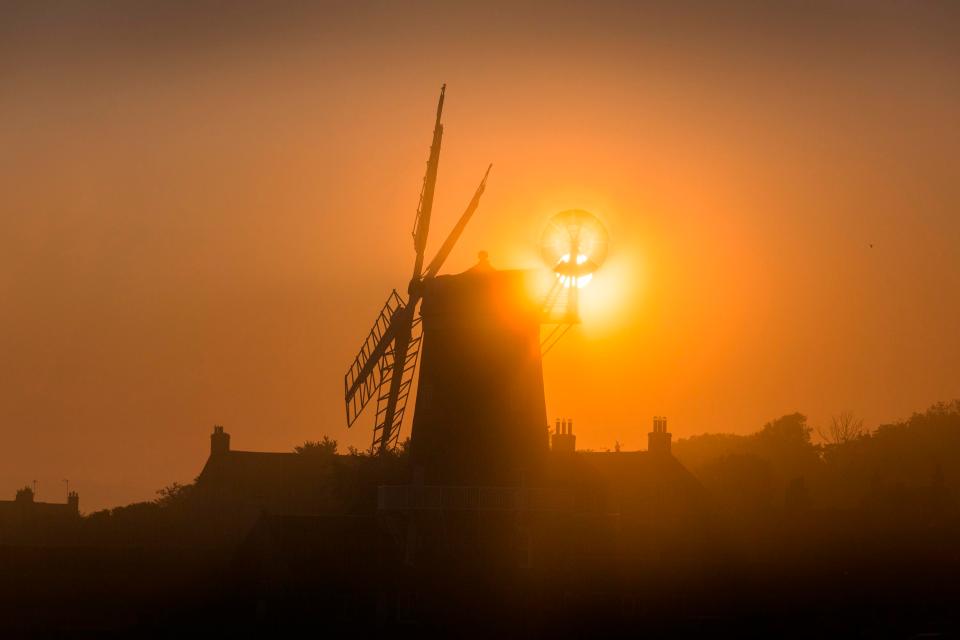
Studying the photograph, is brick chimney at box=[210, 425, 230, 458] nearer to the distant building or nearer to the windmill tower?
the distant building

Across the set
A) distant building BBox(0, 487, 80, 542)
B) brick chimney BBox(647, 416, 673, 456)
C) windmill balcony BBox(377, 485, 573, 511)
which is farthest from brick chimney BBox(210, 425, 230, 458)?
windmill balcony BBox(377, 485, 573, 511)

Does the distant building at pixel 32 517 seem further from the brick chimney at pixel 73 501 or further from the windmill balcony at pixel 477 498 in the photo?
the windmill balcony at pixel 477 498

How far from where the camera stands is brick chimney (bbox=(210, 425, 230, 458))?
9719cm

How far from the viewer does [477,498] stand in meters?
47.7

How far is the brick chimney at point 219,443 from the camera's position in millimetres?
97188

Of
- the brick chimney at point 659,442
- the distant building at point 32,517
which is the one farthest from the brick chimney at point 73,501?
the brick chimney at point 659,442

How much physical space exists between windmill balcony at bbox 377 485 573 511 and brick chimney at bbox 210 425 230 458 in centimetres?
5080

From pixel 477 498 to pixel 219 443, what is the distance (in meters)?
52.6

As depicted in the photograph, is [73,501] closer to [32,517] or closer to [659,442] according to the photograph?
[32,517]

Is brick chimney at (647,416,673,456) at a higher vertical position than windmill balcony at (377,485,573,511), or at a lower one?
higher

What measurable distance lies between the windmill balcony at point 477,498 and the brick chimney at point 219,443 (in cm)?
5080

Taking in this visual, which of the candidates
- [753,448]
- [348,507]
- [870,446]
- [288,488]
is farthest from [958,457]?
[348,507]

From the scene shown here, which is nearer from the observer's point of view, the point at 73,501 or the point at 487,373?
the point at 487,373

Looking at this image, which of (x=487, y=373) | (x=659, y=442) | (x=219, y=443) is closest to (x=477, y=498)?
(x=487, y=373)
